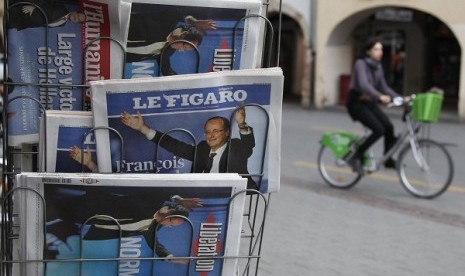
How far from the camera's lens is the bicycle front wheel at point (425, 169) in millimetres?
8961

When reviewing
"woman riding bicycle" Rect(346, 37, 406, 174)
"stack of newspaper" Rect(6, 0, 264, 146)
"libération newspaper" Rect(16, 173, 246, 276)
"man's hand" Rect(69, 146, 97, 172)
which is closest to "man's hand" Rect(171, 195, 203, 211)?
"libération newspaper" Rect(16, 173, 246, 276)

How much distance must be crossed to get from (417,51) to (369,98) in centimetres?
1659

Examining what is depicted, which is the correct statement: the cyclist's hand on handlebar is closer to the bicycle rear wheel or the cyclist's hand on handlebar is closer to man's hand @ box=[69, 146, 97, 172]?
the bicycle rear wheel

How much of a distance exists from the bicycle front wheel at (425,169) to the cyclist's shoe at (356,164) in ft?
1.79

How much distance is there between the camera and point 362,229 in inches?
295

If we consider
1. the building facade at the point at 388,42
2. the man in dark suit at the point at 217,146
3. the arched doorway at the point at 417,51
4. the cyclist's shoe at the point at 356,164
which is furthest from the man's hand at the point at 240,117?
the arched doorway at the point at 417,51

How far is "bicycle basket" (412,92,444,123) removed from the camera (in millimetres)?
8688

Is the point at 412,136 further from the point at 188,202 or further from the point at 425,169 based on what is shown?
the point at 188,202

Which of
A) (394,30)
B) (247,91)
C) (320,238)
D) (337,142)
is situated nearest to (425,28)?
(394,30)

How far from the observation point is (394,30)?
2566 cm

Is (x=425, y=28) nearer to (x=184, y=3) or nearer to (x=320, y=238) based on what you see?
(x=320, y=238)

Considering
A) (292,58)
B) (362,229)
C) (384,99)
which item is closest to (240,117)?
(362,229)

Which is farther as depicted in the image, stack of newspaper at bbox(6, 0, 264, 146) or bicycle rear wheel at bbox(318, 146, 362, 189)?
bicycle rear wheel at bbox(318, 146, 362, 189)

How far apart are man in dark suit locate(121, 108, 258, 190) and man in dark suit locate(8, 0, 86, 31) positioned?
35 cm
